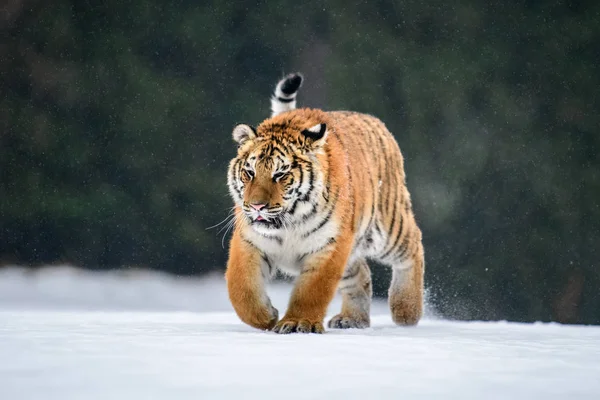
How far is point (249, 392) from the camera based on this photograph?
2.04m

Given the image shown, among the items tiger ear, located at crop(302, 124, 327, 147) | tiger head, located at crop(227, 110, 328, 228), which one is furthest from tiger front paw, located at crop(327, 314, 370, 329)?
tiger ear, located at crop(302, 124, 327, 147)

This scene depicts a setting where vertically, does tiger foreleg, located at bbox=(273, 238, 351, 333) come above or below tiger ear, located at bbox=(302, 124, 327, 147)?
below

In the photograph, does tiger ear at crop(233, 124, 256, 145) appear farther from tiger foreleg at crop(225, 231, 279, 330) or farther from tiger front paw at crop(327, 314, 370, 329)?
tiger front paw at crop(327, 314, 370, 329)

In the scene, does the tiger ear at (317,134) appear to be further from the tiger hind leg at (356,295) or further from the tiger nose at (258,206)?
the tiger hind leg at (356,295)

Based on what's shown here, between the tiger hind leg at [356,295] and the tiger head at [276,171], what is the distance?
0.95 metres

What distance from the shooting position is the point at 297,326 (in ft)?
11.5

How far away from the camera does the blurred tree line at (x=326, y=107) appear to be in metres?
8.05

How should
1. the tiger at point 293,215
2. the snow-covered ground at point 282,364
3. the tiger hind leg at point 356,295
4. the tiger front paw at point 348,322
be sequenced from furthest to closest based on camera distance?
the tiger hind leg at point 356,295
the tiger front paw at point 348,322
the tiger at point 293,215
the snow-covered ground at point 282,364

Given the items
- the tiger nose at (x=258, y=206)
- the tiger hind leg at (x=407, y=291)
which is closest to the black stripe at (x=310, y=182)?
the tiger nose at (x=258, y=206)

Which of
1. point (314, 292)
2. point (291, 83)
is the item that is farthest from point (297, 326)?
point (291, 83)

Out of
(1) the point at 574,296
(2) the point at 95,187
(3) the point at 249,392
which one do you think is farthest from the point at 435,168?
(3) the point at 249,392

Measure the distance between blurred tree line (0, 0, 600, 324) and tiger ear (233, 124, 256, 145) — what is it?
4283mm

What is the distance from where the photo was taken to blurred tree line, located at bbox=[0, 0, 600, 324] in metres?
8.05

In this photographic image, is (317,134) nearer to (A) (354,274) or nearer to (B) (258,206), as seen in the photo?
(B) (258,206)
